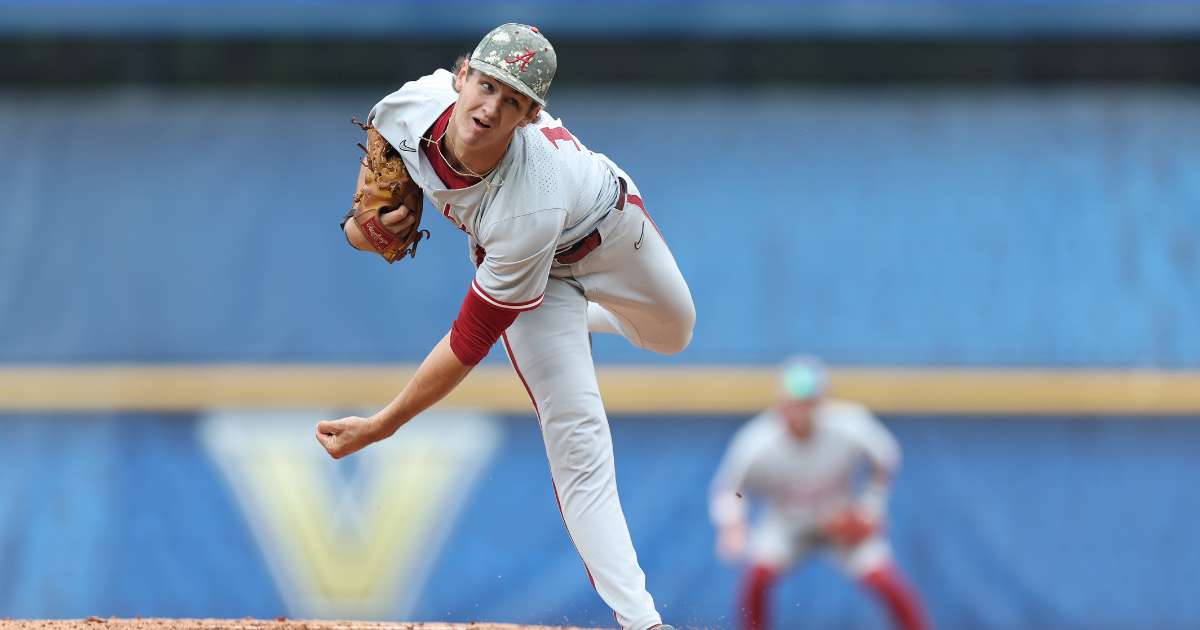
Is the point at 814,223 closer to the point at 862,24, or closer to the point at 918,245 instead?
the point at 918,245

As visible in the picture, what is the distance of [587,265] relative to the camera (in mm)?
2957

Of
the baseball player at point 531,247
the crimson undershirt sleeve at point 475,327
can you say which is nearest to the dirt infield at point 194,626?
the baseball player at point 531,247

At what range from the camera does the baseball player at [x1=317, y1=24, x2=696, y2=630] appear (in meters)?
2.53

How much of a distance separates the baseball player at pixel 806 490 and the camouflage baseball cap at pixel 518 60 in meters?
3.76

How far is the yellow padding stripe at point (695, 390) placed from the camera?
682cm

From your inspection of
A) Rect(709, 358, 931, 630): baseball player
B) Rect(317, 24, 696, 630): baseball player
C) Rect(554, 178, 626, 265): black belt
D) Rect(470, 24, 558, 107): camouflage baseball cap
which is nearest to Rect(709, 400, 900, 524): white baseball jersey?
Rect(709, 358, 931, 630): baseball player

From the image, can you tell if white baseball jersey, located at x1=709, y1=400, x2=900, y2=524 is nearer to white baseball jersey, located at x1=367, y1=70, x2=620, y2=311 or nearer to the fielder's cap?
the fielder's cap

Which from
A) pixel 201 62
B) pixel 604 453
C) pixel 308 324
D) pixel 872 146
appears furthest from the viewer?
pixel 201 62

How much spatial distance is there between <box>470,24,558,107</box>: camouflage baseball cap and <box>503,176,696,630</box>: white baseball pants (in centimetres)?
50

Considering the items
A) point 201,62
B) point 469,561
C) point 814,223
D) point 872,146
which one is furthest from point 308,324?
point 872,146

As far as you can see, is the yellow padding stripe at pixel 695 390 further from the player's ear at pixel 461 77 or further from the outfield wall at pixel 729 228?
the player's ear at pixel 461 77

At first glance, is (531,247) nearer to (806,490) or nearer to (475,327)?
(475,327)

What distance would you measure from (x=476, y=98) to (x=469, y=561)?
15.6ft

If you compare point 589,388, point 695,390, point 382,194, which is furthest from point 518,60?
point 695,390
